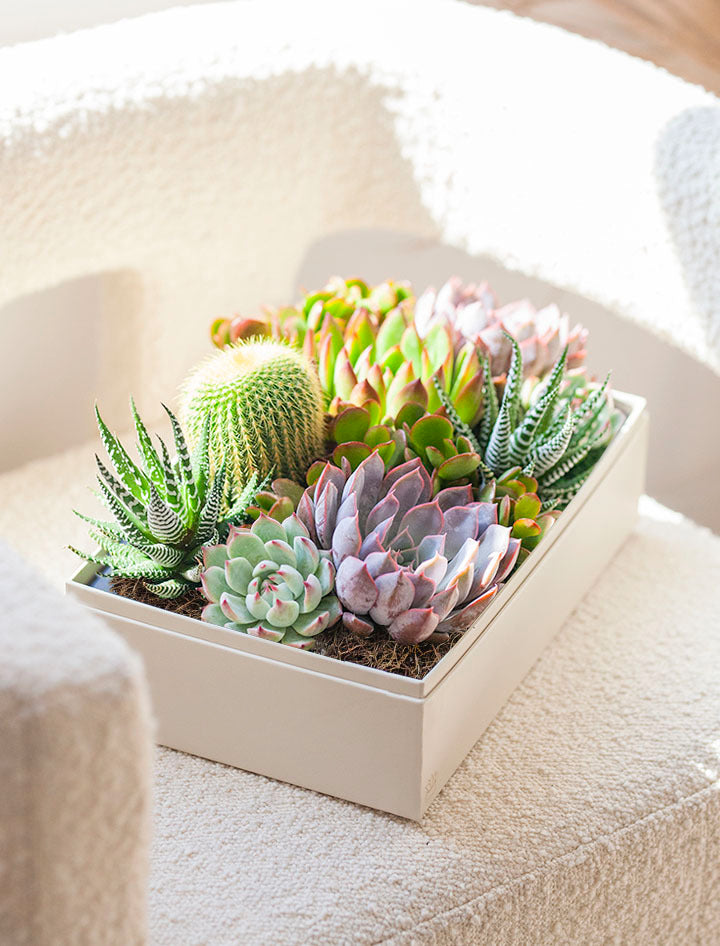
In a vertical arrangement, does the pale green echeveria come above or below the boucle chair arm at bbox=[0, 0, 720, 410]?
below

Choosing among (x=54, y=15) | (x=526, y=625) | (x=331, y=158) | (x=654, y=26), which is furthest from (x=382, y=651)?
(x=654, y=26)

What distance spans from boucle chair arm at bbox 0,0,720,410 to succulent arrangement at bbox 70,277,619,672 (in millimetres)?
149

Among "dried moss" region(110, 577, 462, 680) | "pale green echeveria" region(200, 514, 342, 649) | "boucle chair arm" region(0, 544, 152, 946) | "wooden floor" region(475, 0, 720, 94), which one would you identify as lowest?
"dried moss" region(110, 577, 462, 680)

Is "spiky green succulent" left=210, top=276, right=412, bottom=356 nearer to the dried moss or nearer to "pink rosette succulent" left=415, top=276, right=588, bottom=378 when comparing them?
"pink rosette succulent" left=415, top=276, right=588, bottom=378

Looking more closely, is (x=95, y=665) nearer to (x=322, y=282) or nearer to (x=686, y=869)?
(x=686, y=869)

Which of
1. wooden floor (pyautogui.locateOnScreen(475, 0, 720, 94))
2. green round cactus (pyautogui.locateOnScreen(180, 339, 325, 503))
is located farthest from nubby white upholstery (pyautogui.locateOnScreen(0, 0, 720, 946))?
wooden floor (pyautogui.locateOnScreen(475, 0, 720, 94))

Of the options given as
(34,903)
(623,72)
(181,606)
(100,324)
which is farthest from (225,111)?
(34,903)

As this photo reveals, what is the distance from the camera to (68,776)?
375mm

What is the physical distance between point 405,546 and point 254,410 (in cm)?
15

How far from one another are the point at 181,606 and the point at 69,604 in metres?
0.28

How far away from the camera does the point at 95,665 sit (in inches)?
15.0

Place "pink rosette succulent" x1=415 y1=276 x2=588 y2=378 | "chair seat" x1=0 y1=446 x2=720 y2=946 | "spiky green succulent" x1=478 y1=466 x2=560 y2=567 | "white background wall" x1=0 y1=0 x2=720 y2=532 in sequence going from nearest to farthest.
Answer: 1. "chair seat" x1=0 y1=446 x2=720 y2=946
2. "spiky green succulent" x1=478 y1=466 x2=560 y2=567
3. "pink rosette succulent" x1=415 y1=276 x2=588 y2=378
4. "white background wall" x1=0 y1=0 x2=720 y2=532

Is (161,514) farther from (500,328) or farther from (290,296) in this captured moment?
(290,296)

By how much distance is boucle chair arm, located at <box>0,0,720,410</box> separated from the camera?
0.93 m
